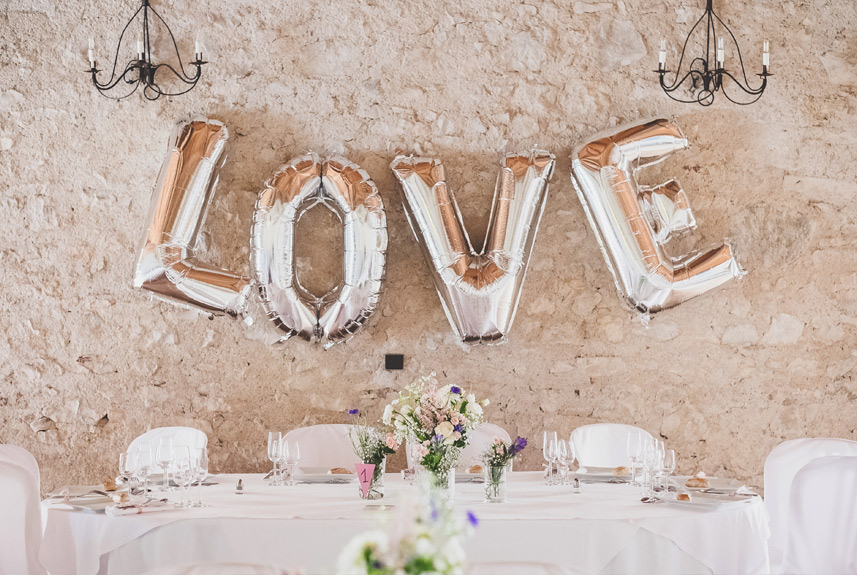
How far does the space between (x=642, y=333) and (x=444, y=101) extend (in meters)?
1.70

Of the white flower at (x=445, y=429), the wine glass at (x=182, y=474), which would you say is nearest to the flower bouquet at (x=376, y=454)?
the white flower at (x=445, y=429)

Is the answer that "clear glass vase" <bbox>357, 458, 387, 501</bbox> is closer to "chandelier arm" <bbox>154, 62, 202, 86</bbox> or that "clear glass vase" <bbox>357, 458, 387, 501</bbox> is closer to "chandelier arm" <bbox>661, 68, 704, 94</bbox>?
"chandelier arm" <bbox>154, 62, 202, 86</bbox>

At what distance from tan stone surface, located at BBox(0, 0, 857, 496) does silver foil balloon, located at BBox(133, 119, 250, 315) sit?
23cm

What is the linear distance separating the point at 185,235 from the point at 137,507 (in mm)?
1838

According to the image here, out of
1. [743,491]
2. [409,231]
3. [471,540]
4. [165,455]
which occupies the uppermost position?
[409,231]

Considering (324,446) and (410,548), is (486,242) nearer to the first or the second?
(324,446)

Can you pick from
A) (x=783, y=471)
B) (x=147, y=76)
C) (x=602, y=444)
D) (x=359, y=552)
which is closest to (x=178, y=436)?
(x=147, y=76)

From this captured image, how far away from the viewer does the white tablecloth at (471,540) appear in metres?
2.69

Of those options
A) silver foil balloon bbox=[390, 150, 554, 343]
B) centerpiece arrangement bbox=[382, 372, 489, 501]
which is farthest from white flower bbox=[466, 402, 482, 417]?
silver foil balloon bbox=[390, 150, 554, 343]

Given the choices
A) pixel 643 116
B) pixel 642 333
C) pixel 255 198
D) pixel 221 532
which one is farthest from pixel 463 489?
pixel 643 116

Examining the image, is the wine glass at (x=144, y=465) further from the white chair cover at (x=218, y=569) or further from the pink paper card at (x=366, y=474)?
the pink paper card at (x=366, y=474)

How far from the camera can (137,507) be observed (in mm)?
2838

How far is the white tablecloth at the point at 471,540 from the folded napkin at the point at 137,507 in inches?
1.1

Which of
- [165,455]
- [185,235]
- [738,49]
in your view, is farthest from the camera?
[738,49]
